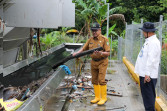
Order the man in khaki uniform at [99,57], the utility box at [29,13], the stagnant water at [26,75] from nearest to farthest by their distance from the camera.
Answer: the utility box at [29,13], the stagnant water at [26,75], the man in khaki uniform at [99,57]

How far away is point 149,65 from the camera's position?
13.4ft

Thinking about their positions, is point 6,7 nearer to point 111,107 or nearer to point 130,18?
point 111,107

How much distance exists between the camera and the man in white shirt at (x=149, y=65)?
4.10 m

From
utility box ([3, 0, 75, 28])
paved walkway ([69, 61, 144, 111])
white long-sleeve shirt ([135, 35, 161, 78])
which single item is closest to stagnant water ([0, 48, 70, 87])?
paved walkway ([69, 61, 144, 111])

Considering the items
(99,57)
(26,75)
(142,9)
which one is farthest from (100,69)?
(142,9)

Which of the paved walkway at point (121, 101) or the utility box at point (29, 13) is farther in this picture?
the paved walkway at point (121, 101)

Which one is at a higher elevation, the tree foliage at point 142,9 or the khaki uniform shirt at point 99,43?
the tree foliage at point 142,9

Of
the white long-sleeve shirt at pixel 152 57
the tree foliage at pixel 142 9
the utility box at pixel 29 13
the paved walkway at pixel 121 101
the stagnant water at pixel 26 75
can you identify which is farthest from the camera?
the tree foliage at pixel 142 9

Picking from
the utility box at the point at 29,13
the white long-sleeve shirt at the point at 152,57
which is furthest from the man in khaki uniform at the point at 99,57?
the utility box at the point at 29,13

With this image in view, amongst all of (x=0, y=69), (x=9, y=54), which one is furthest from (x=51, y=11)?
(x=9, y=54)

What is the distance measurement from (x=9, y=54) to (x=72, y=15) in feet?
8.21

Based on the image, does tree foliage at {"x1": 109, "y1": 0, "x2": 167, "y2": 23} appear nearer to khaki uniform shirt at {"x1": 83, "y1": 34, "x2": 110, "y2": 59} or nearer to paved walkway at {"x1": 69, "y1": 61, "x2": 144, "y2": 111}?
paved walkway at {"x1": 69, "y1": 61, "x2": 144, "y2": 111}

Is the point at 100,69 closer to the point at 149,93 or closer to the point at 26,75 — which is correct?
the point at 149,93

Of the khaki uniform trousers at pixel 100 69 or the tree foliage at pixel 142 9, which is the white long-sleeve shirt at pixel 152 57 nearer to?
the khaki uniform trousers at pixel 100 69
